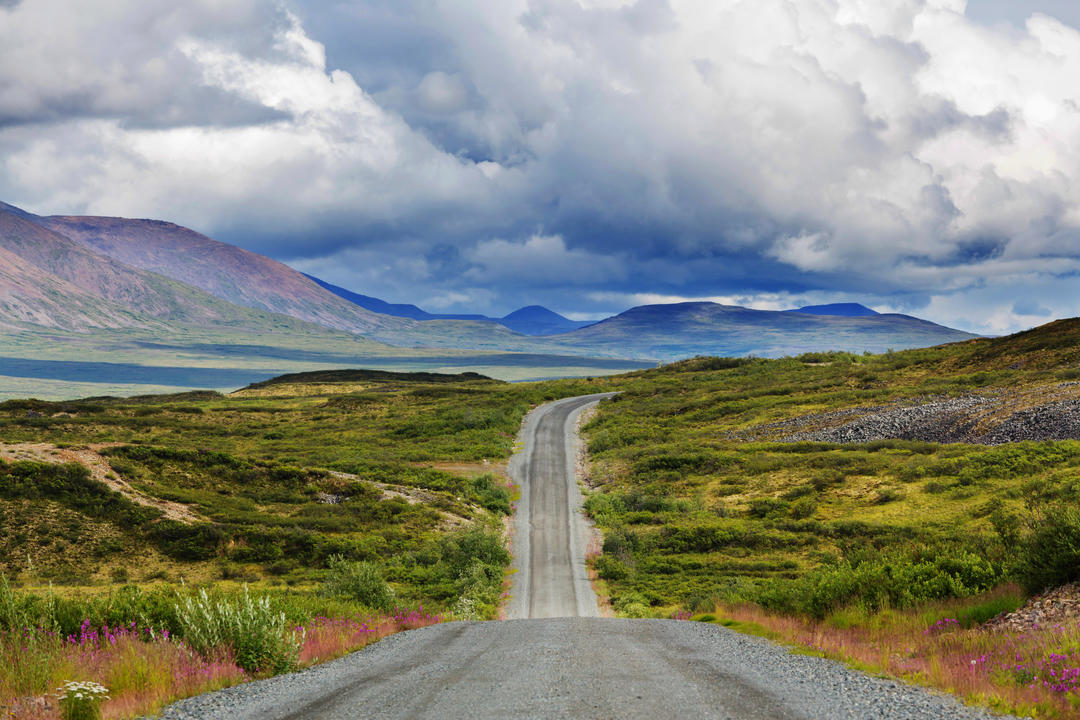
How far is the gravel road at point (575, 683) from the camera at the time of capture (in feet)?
30.9

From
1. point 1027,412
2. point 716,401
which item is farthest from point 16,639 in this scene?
point 716,401

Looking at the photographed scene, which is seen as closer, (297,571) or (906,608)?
(906,608)

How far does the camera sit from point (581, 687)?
10711mm

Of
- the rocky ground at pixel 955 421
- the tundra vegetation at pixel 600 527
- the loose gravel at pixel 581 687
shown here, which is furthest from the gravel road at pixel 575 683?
the rocky ground at pixel 955 421

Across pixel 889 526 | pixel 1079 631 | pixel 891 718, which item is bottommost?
pixel 889 526

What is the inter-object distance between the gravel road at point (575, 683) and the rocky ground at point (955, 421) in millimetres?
45303

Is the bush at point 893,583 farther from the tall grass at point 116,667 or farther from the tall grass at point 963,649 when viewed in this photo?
the tall grass at point 116,667

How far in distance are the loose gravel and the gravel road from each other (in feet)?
0.07

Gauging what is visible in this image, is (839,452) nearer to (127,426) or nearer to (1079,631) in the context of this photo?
(1079,631)

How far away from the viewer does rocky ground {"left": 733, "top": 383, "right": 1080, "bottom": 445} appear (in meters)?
50.9

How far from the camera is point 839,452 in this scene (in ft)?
184

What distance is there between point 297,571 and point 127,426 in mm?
73854

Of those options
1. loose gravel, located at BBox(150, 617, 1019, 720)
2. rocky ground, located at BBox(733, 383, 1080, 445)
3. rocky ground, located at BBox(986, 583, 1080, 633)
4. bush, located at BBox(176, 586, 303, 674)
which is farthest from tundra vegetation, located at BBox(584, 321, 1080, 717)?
bush, located at BBox(176, 586, 303, 674)

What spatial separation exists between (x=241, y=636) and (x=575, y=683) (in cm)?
630
